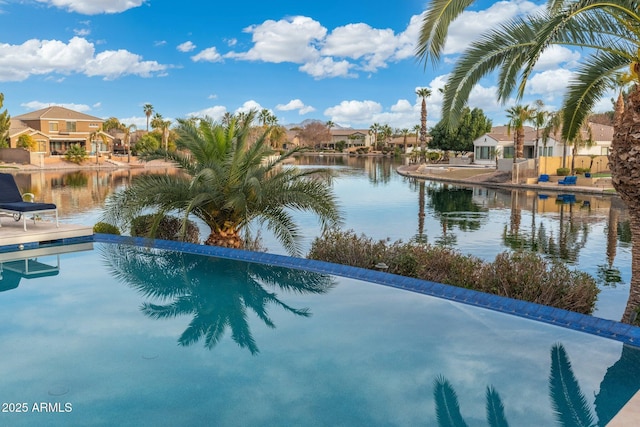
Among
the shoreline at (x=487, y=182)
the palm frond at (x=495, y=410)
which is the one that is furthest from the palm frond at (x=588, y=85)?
the shoreline at (x=487, y=182)

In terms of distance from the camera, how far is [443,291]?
8312 mm

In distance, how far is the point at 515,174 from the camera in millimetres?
38625

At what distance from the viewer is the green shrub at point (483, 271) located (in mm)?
8125

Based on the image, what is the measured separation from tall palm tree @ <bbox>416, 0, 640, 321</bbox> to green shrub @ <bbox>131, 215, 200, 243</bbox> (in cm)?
688

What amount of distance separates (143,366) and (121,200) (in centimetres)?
683

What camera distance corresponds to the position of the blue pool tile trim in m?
6.69

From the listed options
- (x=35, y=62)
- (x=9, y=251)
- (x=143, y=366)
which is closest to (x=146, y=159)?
(x=9, y=251)

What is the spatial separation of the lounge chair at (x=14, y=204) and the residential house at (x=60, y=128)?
58330 millimetres

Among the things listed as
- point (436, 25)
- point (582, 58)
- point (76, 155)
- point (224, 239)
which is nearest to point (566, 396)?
point (436, 25)

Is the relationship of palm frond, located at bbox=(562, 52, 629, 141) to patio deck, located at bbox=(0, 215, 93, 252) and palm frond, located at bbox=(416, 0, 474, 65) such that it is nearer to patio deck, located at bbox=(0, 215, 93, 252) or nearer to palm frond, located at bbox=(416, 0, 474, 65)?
palm frond, located at bbox=(416, 0, 474, 65)

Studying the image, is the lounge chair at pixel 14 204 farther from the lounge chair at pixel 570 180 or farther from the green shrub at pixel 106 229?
the lounge chair at pixel 570 180

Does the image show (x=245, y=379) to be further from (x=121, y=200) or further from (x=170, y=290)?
(x=121, y=200)

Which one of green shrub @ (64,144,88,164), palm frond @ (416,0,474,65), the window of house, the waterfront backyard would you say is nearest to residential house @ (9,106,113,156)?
green shrub @ (64,144,88,164)

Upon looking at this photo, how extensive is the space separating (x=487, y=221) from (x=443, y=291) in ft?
47.7
